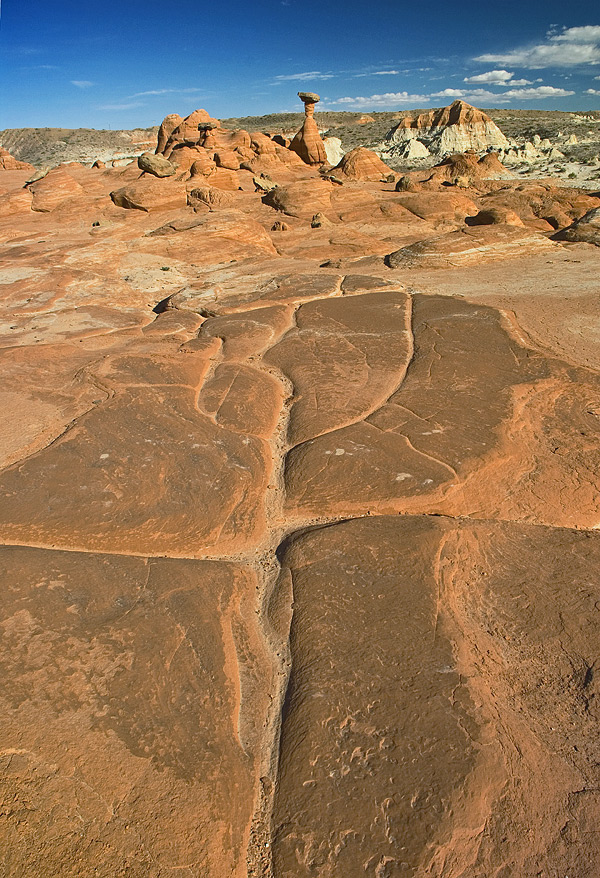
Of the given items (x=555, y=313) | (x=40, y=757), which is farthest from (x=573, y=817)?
(x=555, y=313)

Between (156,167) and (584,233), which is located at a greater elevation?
(156,167)

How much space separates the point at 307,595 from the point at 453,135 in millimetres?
43377

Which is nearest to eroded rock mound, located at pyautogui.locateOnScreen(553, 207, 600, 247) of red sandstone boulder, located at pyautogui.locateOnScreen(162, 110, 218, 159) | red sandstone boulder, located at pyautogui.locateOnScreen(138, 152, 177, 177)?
red sandstone boulder, located at pyautogui.locateOnScreen(138, 152, 177, 177)

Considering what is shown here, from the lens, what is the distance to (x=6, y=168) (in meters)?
29.0

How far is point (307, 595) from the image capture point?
2482mm

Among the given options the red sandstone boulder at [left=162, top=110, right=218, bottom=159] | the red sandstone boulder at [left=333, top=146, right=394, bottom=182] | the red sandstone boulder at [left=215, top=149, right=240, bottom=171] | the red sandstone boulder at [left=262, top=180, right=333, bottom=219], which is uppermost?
the red sandstone boulder at [left=162, top=110, right=218, bottom=159]

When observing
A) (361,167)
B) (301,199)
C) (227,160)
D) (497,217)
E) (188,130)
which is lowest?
(497,217)

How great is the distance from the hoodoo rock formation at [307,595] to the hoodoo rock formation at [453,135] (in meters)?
37.7

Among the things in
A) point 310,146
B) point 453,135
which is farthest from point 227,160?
point 453,135

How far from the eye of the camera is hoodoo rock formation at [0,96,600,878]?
5.54ft

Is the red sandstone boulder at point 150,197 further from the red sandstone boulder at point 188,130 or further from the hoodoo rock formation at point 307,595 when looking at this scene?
the red sandstone boulder at point 188,130

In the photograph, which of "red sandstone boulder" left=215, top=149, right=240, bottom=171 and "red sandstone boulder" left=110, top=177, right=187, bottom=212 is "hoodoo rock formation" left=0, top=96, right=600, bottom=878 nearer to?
"red sandstone boulder" left=110, top=177, right=187, bottom=212

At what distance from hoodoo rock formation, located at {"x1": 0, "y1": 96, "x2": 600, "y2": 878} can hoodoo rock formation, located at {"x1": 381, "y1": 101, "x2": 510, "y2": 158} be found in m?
37.7

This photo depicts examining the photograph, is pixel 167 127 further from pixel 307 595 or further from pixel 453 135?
pixel 307 595
